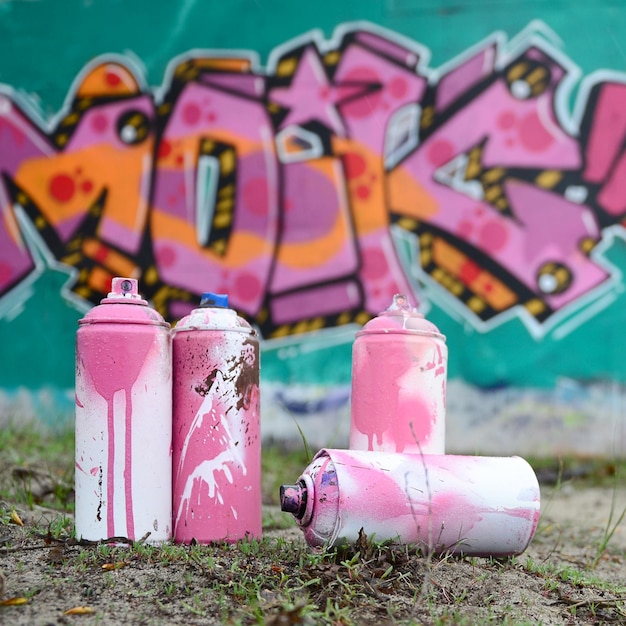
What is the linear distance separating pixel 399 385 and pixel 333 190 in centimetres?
404

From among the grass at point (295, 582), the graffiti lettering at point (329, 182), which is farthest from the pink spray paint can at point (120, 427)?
the graffiti lettering at point (329, 182)

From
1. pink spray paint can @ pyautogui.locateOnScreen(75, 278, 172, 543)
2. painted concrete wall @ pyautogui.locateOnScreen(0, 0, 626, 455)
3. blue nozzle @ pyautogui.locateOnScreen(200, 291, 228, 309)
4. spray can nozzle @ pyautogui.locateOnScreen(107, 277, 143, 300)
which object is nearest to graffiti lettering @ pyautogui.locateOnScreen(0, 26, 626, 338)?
painted concrete wall @ pyautogui.locateOnScreen(0, 0, 626, 455)

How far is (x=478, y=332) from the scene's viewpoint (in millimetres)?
6555

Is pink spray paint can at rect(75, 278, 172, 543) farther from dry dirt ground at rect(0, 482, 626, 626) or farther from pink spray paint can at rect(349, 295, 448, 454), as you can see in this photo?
pink spray paint can at rect(349, 295, 448, 454)

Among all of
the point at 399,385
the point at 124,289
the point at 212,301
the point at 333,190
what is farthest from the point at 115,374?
the point at 333,190

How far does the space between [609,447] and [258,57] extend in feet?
14.5

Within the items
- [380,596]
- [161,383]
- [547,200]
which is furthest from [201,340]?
[547,200]

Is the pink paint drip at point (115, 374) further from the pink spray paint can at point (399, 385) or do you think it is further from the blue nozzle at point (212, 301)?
the pink spray paint can at point (399, 385)

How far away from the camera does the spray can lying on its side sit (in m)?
2.47

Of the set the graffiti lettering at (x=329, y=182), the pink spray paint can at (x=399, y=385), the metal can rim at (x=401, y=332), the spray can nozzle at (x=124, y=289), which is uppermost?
the graffiti lettering at (x=329, y=182)

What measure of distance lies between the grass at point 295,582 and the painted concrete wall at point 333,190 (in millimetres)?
3765

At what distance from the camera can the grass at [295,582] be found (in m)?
2.16

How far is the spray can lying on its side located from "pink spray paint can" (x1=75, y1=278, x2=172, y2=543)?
0.47 metres

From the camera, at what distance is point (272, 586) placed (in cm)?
232
